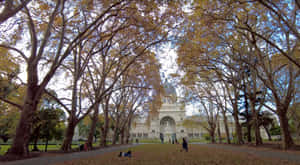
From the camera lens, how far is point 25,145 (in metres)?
10.6

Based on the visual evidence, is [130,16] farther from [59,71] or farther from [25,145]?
[59,71]

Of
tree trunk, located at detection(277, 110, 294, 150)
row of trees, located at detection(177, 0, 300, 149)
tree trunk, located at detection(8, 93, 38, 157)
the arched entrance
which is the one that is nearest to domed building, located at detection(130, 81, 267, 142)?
the arched entrance

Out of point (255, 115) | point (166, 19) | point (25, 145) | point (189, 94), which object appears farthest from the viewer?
point (189, 94)

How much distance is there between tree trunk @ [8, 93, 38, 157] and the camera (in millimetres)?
10094

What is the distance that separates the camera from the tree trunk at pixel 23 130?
10094mm

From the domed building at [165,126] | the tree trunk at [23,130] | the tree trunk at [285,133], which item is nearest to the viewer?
the tree trunk at [23,130]

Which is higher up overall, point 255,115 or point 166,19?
point 166,19

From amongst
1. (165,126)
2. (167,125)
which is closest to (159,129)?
(165,126)

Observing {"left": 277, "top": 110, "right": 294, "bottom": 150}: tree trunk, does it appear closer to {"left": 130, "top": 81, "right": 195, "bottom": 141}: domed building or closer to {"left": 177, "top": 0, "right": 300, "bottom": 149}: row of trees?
{"left": 177, "top": 0, "right": 300, "bottom": 149}: row of trees

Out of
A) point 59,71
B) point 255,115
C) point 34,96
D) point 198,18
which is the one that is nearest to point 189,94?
point 255,115

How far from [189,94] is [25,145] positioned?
2070cm

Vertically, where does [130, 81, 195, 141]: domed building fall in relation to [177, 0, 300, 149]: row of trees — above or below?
below

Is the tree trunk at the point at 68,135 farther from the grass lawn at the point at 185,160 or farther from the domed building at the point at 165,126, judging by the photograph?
the domed building at the point at 165,126

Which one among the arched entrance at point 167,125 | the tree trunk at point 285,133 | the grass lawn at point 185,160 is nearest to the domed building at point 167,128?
the arched entrance at point 167,125
